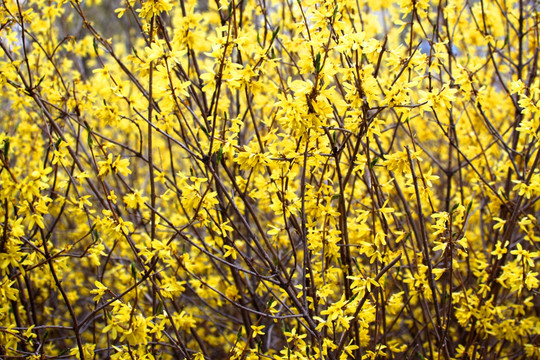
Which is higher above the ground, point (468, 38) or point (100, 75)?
point (468, 38)

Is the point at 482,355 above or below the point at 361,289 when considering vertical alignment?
below

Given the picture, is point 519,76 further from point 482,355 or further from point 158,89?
point 158,89

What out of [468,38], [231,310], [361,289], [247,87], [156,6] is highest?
[468,38]

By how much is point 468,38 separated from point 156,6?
3044mm

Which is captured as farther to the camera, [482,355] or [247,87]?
[482,355]

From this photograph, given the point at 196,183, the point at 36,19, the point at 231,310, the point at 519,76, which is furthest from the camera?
the point at 231,310

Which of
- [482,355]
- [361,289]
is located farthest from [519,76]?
[361,289]

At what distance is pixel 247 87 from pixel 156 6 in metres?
0.53

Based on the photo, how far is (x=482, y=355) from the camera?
8.16 ft

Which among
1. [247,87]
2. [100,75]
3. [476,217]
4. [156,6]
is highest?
[156,6]

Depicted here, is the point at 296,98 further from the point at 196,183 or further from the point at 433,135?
the point at 433,135

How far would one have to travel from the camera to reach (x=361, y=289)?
1.95m

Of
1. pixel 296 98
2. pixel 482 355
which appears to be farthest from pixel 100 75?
pixel 482 355

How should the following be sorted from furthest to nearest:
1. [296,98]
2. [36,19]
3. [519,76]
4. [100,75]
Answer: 1. [36,19]
2. [519,76]
3. [100,75]
4. [296,98]
